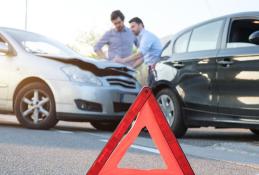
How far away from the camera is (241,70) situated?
823 cm

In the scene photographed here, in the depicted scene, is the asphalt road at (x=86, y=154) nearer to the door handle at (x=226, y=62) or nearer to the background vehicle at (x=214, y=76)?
the background vehicle at (x=214, y=76)

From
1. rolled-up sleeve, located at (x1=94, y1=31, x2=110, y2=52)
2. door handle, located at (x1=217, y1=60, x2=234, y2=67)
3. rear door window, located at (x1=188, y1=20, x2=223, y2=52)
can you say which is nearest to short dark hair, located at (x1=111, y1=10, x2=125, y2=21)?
rolled-up sleeve, located at (x1=94, y1=31, x2=110, y2=52)

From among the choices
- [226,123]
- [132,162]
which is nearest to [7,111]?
[226,123]

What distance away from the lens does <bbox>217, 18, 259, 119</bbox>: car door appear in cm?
808

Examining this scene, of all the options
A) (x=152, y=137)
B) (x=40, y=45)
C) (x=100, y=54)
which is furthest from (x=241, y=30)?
(x=152, y=137)

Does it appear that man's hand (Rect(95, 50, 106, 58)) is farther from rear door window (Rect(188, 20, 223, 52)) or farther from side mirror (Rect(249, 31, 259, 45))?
side mirror (Rect(249, 31, 259, 45))

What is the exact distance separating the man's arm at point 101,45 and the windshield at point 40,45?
82 cm

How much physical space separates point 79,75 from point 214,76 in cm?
240

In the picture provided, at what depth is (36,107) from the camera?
1006 centimetres

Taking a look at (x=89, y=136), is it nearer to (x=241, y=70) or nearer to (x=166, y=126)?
(x=241, y=70)

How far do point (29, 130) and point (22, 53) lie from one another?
138cm

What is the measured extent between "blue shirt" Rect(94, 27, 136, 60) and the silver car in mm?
1412

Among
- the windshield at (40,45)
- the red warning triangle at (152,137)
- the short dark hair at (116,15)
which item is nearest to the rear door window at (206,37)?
the windshield at (40,45)

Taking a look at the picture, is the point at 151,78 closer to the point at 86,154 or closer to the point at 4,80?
the point at 4,80
